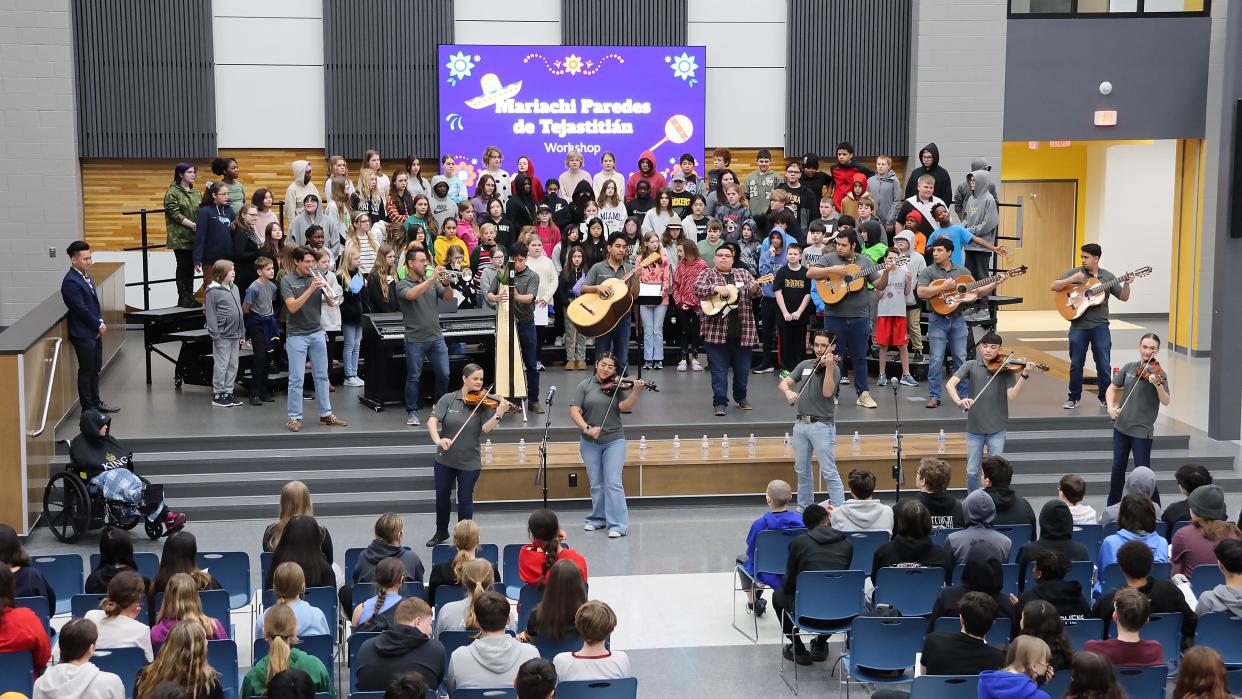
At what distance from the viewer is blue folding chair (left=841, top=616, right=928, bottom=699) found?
25.6 feet

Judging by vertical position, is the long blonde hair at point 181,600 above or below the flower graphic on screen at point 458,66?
below

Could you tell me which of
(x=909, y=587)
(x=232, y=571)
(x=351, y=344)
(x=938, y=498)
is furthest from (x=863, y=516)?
(x=351, y=344)

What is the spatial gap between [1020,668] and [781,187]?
11.5 m

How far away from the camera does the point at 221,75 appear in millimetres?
19328

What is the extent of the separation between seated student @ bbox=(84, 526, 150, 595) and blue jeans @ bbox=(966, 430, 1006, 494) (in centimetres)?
726

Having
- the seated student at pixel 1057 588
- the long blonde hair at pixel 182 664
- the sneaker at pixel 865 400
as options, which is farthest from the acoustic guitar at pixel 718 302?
the long blonde hair at pixel 182 664

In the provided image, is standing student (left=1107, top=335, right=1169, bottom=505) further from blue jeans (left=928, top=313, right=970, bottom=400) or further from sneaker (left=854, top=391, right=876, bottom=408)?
sneaker (left=854, top=391, right=876, bottom=408)

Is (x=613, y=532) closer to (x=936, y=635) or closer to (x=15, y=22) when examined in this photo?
(x=936, y=635)

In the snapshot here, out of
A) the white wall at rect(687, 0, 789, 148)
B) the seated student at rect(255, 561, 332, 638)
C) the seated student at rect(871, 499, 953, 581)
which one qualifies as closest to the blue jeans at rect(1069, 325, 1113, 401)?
the seated student at rect(871, 499, 953, 581)

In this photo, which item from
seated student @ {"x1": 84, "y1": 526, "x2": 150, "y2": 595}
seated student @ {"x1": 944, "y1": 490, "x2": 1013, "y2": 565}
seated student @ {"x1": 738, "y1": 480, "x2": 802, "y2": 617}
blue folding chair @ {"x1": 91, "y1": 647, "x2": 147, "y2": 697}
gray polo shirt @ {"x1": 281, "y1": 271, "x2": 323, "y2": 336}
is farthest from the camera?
gray polo shirt @ {"x1": 281, "y1": 271, "x2": 323, "y2": 336}

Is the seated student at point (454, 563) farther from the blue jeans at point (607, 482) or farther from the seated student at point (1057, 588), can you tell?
the blue jeans at point (607, 482)

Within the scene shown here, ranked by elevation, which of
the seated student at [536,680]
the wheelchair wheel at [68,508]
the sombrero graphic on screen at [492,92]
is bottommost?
the wheelchair wheel at [68,508]

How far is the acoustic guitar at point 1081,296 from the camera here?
46.5ft

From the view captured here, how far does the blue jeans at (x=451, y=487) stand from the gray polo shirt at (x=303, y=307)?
3.01 m
